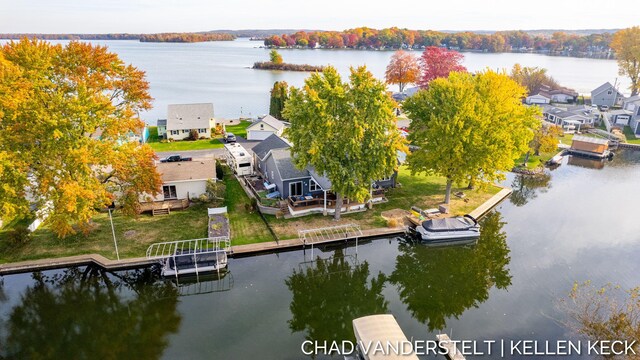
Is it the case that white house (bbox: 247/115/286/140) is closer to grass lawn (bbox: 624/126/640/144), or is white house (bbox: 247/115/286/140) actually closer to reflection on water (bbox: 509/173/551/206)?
reflection on water (bbox: 509/173/551/206)

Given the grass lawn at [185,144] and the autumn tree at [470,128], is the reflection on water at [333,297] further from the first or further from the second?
the grass lawn at [185,144]

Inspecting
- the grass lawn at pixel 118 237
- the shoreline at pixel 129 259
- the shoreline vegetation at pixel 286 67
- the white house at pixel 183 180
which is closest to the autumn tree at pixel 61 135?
the grass lawn at pixel 118 237

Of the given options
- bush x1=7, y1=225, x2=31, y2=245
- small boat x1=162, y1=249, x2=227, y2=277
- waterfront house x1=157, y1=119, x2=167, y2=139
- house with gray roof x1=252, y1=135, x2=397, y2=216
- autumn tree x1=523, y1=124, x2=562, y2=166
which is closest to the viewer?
small boat x1=162, y1=249, x2=227, y2=277

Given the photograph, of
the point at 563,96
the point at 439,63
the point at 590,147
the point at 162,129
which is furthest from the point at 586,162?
the point at 162,129

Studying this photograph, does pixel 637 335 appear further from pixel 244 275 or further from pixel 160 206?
pixel 160 206

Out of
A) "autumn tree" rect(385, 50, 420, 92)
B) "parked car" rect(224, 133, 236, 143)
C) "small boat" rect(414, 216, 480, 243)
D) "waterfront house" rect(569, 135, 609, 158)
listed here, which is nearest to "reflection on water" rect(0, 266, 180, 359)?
"small boat" rect(414, 216, 480, 243)

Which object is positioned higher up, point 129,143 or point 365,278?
point 129,143

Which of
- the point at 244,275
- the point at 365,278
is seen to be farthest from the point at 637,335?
the point at 244,275
